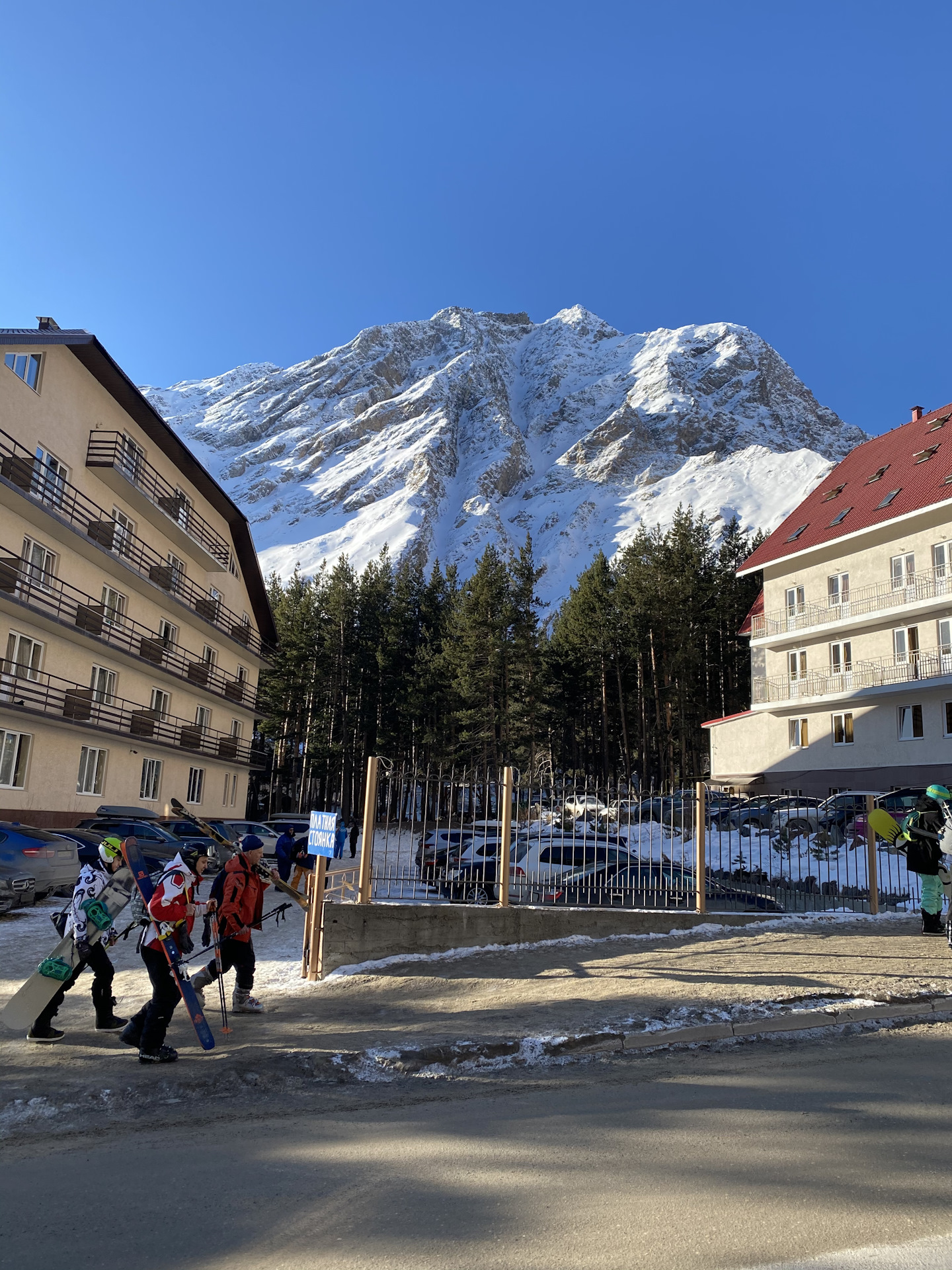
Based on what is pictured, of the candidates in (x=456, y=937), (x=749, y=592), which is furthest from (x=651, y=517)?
(x=456, y=937)

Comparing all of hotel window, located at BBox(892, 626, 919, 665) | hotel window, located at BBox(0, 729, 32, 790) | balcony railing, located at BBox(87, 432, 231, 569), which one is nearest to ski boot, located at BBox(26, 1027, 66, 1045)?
hotel window, located at BBox(0, 729, 32, 790)

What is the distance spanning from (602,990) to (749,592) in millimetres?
47455

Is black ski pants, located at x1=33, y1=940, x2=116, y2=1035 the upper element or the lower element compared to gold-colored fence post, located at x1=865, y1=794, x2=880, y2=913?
lower

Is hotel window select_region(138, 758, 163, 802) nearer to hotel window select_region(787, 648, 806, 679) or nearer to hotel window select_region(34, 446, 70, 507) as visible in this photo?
hotel window select_region(34, 446, 70, 507)

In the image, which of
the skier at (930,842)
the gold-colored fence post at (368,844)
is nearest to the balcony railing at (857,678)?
the skier at (930,842)

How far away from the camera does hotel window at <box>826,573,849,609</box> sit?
124ft

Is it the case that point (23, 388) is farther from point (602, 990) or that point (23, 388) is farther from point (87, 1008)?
point (602, 990)

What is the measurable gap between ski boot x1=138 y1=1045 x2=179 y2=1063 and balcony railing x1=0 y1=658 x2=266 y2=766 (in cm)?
1739

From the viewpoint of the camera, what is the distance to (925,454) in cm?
3734

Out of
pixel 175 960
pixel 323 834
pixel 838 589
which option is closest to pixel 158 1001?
pixel 175 960

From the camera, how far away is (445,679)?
165 feet

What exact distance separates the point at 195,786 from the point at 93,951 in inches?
1198

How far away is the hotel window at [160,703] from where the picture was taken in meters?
32.3

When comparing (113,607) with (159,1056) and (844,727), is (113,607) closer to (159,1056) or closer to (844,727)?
(159,1056)
